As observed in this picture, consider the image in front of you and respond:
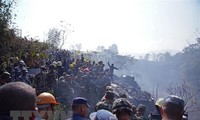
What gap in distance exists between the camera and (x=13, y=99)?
1.75 m

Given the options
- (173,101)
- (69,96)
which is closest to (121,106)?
(173,101)

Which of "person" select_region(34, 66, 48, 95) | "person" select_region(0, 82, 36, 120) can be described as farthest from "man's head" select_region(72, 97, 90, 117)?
"person" select_region(34, 66, 48, 95)

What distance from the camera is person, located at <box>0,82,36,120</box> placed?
1.75 meters

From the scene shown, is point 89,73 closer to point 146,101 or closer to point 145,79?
point 146,101

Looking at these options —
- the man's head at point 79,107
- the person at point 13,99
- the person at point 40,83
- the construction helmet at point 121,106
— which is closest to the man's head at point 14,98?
the person at point 13,99

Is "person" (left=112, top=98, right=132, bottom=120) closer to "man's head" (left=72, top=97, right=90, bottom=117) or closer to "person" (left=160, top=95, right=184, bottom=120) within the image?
"man's head" (left=72, top=97, right=90, bottom=117)

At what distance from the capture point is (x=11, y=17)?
599 inches

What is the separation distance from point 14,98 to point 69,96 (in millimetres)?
10948

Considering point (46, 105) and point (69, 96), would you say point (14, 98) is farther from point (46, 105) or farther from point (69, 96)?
point (69, 96)

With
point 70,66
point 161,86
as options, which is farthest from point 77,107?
point 161,86

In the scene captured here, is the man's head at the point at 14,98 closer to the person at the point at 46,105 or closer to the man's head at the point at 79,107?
the person at the point at 46,105

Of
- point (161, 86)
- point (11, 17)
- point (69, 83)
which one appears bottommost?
point (161, 86)

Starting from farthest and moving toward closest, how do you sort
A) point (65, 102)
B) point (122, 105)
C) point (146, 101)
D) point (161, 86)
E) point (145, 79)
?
point (145, 79) → point (161, 86) → point (146, 101) → point (65, 102) → point (122, 105)

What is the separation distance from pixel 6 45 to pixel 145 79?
38329 mm
